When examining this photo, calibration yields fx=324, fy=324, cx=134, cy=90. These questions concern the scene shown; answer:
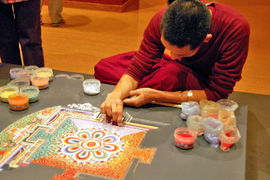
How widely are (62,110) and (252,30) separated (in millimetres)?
3642

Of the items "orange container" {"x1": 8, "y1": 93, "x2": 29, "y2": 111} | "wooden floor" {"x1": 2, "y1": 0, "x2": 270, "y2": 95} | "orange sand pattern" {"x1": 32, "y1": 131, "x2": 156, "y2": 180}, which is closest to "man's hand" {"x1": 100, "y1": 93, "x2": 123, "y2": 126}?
"orange sand pattern" {"x1": 32, "y1": 131, "x2": 156, "y2": 180}

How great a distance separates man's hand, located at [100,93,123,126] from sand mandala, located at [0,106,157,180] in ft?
0.12

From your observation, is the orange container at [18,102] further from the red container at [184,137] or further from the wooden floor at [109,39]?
the wooden floor at [109,39]

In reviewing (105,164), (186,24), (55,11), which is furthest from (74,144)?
(55,11)

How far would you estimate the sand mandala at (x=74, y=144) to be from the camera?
53.3 inches

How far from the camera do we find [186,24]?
1.39 meters

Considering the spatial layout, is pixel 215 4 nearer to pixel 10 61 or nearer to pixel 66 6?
pixel 10 61

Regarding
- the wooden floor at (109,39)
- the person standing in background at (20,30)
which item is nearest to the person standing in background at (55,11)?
the wooden floor at (109,39)

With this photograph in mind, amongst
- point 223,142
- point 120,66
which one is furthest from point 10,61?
point 223,142

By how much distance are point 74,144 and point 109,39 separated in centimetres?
277

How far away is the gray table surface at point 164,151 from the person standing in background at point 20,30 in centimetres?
38

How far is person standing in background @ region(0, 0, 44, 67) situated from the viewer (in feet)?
7.62

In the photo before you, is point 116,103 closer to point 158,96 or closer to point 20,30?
point 158,96

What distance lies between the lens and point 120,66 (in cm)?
221
